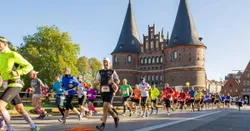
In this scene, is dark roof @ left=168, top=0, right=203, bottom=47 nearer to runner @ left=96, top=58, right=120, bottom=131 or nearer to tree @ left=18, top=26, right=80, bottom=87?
tree @ left=18, top=26, right=80, bottom=87

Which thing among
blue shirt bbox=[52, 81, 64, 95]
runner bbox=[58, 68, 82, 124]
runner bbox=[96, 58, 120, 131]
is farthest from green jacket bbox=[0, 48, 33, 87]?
blue shirt bbox=[52, 81, 64, 95]

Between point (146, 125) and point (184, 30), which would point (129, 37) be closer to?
point (184, 30)

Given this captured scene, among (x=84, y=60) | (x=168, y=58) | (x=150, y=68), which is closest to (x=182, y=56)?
(x=168, y=58)

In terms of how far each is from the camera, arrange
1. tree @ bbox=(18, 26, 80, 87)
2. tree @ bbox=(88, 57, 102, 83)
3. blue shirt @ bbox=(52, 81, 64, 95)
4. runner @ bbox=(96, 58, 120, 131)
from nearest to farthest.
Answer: runner @ bbox=(96, 58, 120, 131)
blue shirt @ bbox=(52, 81, 64, 95)
tree @ bbox=(18, 26, 80, 87)
tree @ bbox=(88, 57, 102, 83)

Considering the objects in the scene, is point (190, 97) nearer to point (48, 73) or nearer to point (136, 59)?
point (48, 73)

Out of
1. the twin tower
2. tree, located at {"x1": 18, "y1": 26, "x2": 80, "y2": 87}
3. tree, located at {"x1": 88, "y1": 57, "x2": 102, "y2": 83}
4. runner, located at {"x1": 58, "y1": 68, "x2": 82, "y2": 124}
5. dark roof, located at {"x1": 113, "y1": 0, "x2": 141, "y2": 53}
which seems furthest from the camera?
tree, located at {"x1": 88, "y1": 57, "x2": 102, "y2": 83}

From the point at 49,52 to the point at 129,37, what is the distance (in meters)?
39.1

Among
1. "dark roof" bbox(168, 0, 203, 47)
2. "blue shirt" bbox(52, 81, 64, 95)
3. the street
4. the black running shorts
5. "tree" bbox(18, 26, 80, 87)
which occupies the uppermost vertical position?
"dark roof" bbox(168, 0, 203, 47)

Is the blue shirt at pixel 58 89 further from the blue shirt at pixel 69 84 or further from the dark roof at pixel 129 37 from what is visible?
the dark roof at pixel 129 37

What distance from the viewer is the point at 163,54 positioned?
90.5m

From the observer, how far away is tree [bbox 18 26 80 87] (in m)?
55.9

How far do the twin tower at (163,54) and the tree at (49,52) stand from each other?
1167 inches

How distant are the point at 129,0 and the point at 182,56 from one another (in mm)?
27295

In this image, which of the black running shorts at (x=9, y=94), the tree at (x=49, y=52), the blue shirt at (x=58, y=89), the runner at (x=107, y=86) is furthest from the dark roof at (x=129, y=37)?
the black running shorts at (x=9, y=94)
